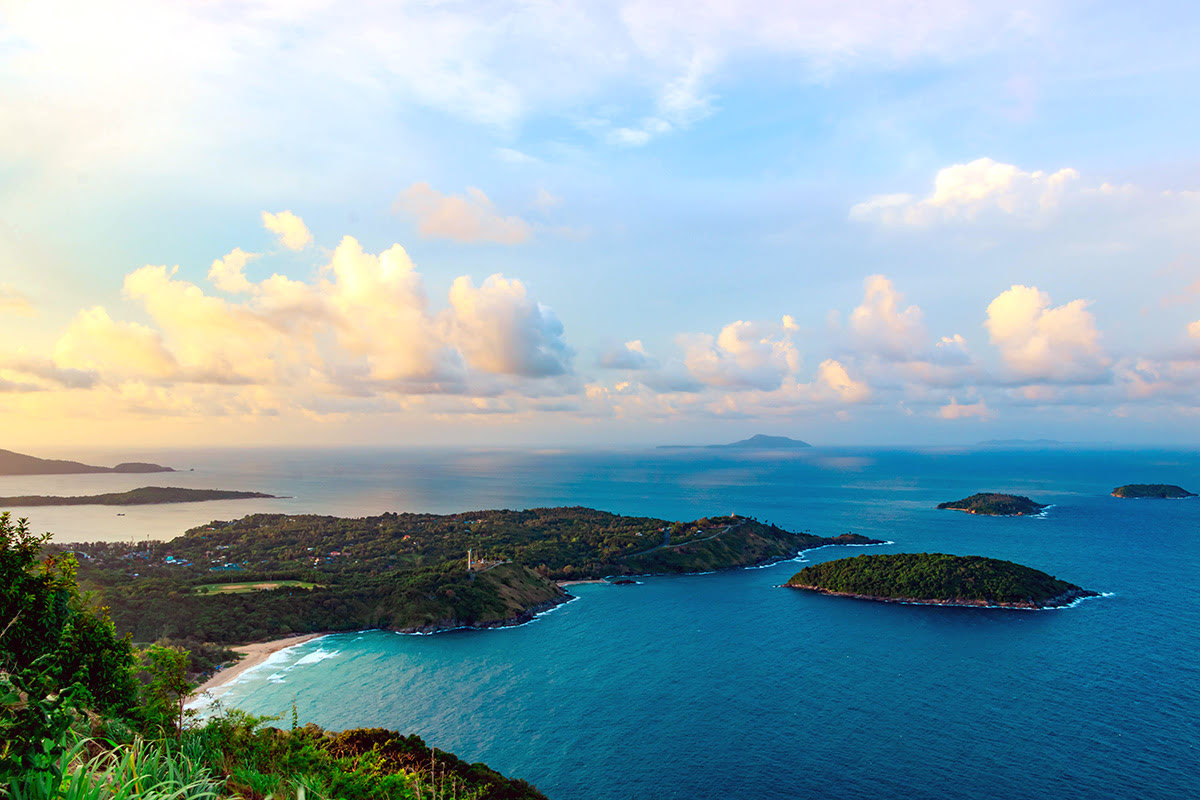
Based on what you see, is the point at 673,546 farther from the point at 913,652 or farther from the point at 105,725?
the point at 105,725

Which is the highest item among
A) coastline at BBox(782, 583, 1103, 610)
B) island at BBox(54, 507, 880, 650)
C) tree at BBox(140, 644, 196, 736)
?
tree at BBox(140, 644, 196, 736)

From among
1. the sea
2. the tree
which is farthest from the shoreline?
the tree

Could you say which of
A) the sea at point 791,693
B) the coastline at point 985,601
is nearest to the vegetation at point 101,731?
the sea at point 791,693

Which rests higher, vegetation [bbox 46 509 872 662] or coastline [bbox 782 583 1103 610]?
vegetation [bbox 46 509 872 662]

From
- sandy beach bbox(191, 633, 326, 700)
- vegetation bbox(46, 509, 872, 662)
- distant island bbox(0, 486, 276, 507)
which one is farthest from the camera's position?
distant island bbox(0, 486, 276, 507)

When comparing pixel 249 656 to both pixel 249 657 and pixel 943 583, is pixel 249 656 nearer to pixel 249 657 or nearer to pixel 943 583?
pixel 249 657

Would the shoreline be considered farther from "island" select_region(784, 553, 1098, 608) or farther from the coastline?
the coastline

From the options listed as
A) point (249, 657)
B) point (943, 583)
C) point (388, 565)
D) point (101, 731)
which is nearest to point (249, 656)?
point (249, 657)

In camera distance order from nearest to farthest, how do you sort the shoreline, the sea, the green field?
the sea, the shoreline, the green field
